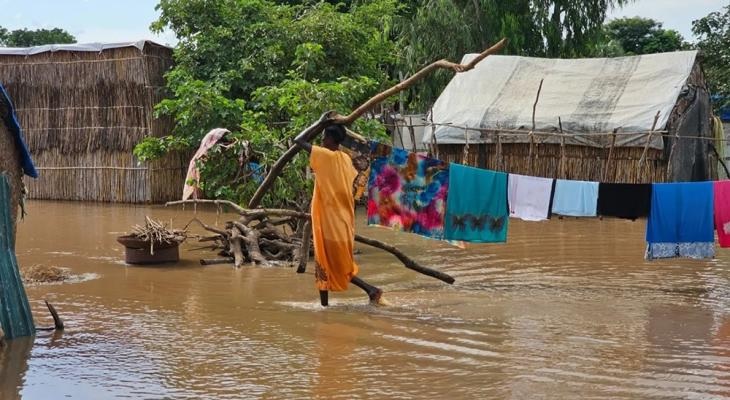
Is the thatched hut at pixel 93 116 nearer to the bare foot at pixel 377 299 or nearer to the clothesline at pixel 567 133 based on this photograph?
the clothesline at pixel 567 133

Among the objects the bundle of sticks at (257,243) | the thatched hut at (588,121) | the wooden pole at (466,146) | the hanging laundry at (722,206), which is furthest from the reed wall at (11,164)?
the wooden pole at (466,146)

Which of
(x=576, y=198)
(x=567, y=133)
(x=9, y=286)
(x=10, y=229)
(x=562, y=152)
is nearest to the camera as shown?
(x=9, y=286)

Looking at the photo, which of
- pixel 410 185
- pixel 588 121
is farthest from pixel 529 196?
pixel 588 121

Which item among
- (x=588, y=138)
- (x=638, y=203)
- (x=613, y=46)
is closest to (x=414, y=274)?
(x=638, y=203)

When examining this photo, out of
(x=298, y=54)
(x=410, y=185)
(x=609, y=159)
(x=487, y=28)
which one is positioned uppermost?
(x=487, y=28)

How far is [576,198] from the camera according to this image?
27.4 ft

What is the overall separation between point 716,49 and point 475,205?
12602mm

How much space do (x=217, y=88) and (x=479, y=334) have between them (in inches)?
411

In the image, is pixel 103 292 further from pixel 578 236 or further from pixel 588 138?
pixel 588 138

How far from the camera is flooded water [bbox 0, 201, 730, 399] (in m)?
5.13

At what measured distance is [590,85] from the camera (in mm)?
16656

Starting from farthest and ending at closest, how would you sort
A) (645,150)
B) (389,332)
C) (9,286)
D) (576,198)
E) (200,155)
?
(645,150)
(200,155)
(576,198)
(389,332)
(9,286)

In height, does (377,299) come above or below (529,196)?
below

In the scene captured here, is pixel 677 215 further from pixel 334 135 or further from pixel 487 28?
pixel 487 28
